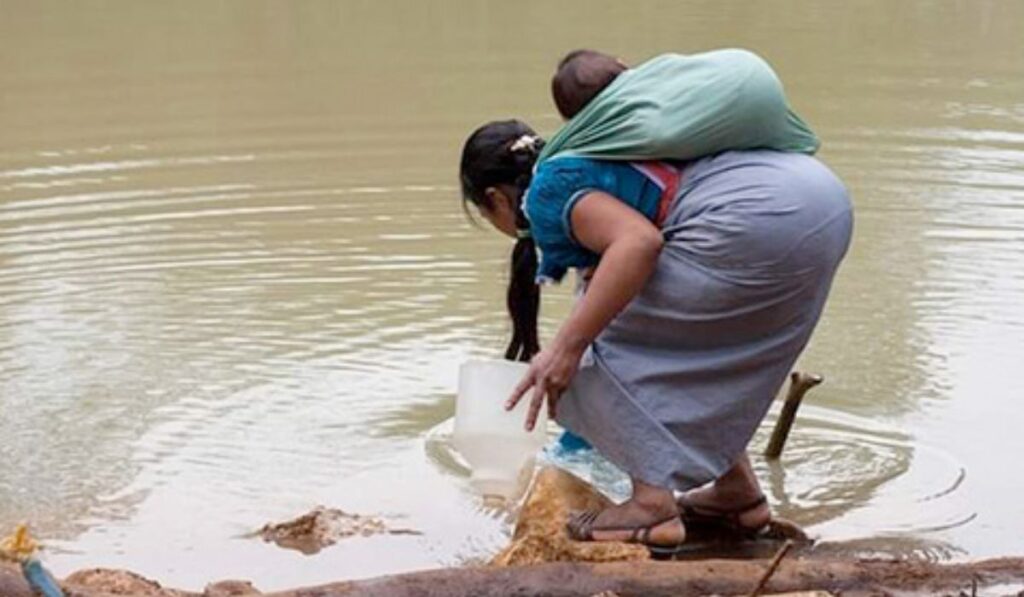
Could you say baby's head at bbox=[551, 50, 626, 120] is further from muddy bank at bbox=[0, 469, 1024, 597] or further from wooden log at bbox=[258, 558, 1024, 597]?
wooden log at bbox=[258, 558, 1024, 597]

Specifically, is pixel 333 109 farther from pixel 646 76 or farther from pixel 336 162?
pixel 646 76

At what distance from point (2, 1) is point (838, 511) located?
12.7 meters

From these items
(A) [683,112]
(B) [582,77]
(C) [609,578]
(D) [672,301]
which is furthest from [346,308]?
(C) [609,578]

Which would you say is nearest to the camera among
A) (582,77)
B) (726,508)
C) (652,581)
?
(652,581)

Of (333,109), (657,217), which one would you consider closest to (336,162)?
(333,109)

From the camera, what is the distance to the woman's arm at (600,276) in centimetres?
301

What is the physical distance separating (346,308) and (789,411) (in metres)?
1.82

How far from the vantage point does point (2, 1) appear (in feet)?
49.5

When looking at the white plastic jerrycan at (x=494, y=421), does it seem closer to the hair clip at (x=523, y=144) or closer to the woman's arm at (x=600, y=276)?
the woman's arm at (x=600, y=276)

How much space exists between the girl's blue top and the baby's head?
0.19 meters

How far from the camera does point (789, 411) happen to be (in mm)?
3875

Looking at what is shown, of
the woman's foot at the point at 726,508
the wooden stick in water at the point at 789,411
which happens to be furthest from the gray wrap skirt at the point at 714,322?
the wooden stick in water at the point at 789,411

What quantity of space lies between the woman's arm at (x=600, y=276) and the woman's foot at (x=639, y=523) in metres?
0.22

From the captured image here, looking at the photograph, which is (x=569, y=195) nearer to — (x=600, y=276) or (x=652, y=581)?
(x=600, y=276)
